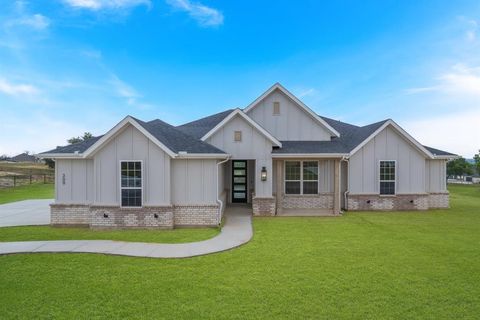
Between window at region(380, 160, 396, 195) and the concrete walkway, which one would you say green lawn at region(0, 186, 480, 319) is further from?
window at region(380, 160, 396, 195)

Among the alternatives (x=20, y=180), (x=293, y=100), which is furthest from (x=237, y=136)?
(x=20, y=180)

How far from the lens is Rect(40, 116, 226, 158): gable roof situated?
31.6 ft

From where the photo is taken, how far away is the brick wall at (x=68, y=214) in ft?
34.5

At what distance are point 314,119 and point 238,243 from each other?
9608 millimetres

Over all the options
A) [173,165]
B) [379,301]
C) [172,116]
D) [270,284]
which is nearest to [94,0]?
[173,165]

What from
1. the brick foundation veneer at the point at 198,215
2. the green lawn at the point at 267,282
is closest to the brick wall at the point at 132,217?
the brick foundation veneer at the point at 198,215

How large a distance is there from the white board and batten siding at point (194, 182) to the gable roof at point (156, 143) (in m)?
0.46

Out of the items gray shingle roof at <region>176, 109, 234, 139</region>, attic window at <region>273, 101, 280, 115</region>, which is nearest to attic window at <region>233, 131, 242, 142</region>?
gray shingle roof at <region>176, 109, 234, 139</region>

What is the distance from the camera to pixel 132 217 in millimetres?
9930

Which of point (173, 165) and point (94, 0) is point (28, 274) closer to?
point (173, 165)

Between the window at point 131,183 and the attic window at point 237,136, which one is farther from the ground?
the attic window at point 237,136

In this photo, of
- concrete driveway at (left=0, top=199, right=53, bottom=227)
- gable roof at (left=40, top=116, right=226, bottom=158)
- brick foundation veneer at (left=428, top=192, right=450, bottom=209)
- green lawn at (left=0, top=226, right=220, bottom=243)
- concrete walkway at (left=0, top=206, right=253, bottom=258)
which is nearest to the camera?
concrete walkway at (left=0, top=206, right=253, bottom=258)

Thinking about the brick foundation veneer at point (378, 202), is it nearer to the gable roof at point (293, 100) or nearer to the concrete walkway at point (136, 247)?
the gable roof at point (293, 100)

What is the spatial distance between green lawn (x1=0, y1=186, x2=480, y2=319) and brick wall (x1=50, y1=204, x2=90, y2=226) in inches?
145
